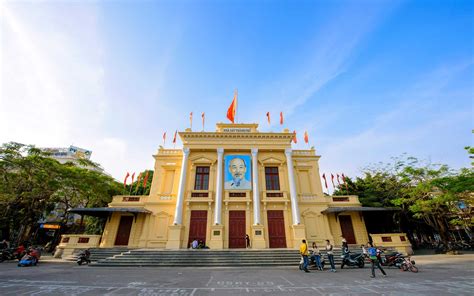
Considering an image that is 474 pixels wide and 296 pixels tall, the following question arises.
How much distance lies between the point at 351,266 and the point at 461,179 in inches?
396

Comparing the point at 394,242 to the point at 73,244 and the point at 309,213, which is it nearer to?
the point at 309,213

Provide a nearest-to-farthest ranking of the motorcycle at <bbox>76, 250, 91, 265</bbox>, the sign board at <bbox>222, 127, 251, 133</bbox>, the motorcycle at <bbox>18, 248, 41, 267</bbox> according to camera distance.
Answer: the motorcycle at <bbox>18, 248, 41, 267</bbox>, the motorcycle at <bbox>76, 250, 91, 265</bbox>, the sign board at <bbox>222, 127, 251, 133</bbox>

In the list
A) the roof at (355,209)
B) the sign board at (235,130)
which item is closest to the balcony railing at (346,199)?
the roof at (355,209)

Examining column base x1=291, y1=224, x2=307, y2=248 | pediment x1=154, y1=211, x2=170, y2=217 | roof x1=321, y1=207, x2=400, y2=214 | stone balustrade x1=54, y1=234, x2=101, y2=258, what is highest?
roof x1=321, y1=207, x2=400, y2=214

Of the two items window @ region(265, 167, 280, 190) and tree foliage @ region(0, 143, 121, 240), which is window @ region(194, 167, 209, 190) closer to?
window @ region(265, 167, 280, 190)

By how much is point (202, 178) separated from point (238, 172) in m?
3.34

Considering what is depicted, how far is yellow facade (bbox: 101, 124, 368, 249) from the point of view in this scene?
1605 cm

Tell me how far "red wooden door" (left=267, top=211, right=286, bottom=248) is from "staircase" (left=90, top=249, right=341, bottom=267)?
305cm

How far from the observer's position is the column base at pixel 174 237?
1496 centimetres

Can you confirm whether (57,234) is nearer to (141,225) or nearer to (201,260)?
(141,225)

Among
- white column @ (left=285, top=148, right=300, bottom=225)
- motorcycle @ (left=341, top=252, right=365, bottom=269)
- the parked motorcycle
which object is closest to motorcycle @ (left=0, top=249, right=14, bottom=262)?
white column @ (left=285, top=148, right=300, bottom=225)

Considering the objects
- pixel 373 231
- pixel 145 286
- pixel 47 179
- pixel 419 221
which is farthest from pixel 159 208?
pixel 419 221

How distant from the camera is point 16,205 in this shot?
17.6 m

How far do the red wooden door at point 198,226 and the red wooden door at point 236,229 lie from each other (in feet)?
6.98
